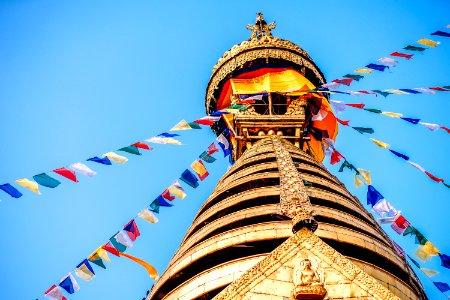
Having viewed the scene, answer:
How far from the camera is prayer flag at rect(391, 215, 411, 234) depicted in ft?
42.0

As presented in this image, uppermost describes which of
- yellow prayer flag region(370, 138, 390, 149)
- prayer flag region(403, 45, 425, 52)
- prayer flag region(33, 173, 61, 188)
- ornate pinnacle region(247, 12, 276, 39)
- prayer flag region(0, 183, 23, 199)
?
ornate pinnacle region(247, 12, 276, 39)

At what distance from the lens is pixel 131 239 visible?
41.8 feet

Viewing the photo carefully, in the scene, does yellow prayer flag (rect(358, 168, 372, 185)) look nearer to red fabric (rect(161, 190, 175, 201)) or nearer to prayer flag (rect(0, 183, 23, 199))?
red fabric (rect(161, 190, 175, 201))

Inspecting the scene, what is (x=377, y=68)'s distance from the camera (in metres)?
15.6

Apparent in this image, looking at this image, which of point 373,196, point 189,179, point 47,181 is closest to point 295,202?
point 47,181

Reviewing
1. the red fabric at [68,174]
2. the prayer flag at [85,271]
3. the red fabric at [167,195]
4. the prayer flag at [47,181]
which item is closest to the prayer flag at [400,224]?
the red fabric at [167,195]

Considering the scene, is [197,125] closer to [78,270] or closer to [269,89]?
[78,270]

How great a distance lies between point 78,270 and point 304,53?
1593 centimetres

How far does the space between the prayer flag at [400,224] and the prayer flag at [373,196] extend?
0.99m

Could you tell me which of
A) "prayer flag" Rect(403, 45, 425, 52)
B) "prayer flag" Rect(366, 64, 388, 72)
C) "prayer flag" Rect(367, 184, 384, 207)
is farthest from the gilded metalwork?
"prayer flag" Rect(403, 45, 425, 52)

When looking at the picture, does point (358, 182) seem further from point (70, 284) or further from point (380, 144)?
point (70, 284)

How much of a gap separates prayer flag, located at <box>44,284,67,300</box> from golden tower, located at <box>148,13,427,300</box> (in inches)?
76.7

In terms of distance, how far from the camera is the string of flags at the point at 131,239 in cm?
1140

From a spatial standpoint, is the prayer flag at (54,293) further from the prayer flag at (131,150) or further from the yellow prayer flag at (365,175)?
the yellow prayer flag at (365,175)
